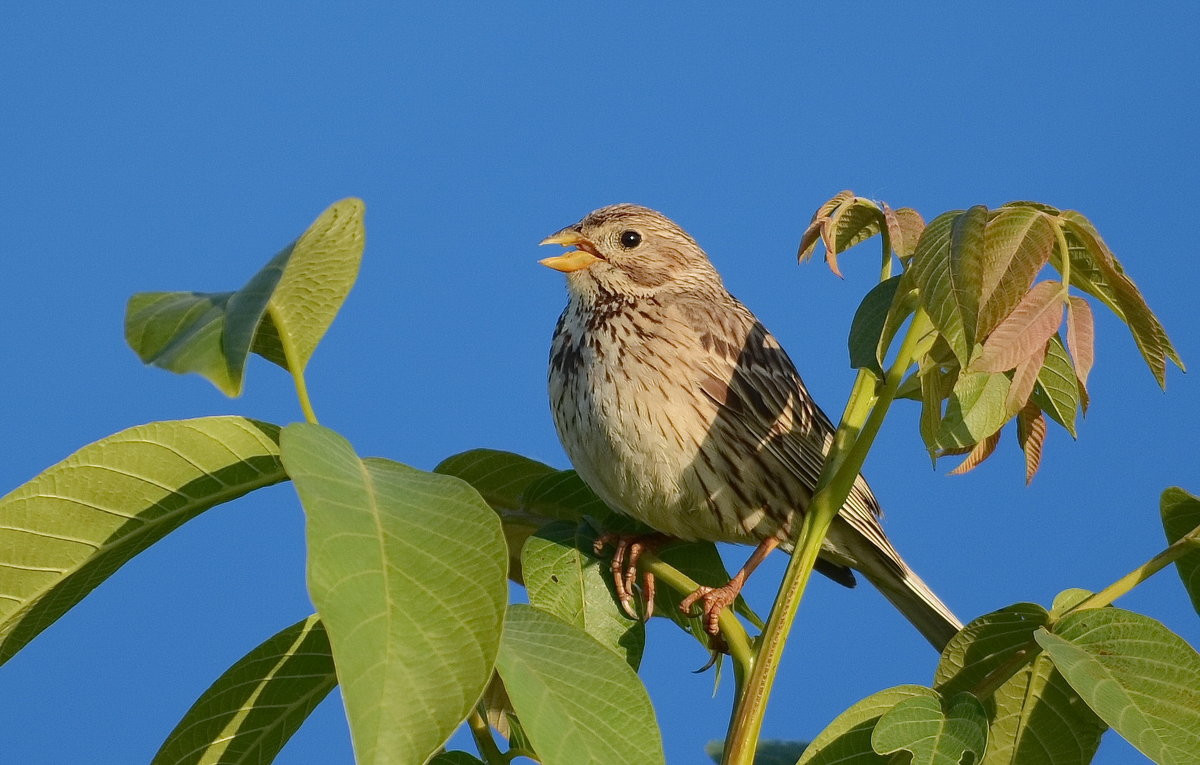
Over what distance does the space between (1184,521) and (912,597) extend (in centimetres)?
169

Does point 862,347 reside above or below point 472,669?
above

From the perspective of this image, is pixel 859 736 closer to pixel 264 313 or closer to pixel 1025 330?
pixel 1025 330

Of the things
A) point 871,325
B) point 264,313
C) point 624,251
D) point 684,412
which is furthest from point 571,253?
point 264,313

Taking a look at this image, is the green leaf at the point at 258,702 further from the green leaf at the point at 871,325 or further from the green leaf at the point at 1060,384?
the green leaf at the point at 1060,384

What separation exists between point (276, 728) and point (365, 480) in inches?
22.8

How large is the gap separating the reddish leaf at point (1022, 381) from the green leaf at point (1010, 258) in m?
0.06

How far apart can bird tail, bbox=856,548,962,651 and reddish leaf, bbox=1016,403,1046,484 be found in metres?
1.56

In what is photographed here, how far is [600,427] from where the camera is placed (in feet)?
10.0

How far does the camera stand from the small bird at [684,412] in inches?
120

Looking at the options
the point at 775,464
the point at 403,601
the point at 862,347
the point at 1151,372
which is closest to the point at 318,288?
the point at 403,601

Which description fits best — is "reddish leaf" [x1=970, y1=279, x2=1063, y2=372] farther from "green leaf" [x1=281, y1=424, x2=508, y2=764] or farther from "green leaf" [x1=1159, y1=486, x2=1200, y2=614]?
"green leaf" [x1=281, y1=424, x2=508, y2=764]

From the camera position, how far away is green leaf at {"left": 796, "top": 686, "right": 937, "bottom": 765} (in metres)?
1.72

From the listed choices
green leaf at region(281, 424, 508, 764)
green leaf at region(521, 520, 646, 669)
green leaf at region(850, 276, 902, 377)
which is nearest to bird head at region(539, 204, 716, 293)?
green leaf at region(521, 520, 646, 669)

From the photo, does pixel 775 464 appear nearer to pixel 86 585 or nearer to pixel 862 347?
pixel 862 347
